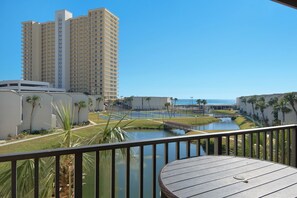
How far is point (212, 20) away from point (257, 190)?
2346 centimetres

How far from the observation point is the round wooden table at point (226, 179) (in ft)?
3.40

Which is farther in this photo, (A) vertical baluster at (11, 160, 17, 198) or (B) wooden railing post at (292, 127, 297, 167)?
(B) wooden railing post at (292, 127, 297, 167)

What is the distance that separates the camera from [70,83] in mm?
60000

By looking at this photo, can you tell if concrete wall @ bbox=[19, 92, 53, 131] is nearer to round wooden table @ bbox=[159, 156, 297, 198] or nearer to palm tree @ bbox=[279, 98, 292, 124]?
round wooden table @ bbox=[159, 156, 297, 198]

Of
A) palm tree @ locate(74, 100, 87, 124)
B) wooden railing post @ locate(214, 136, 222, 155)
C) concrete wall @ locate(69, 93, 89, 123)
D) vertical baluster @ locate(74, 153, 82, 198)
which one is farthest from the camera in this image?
concrete wall @ locate(69, 93, 89, 123)

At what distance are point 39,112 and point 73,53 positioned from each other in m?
42.8

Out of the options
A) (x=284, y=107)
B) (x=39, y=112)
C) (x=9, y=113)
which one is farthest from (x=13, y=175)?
(x=284, y=107)

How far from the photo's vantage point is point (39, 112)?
73.8ft

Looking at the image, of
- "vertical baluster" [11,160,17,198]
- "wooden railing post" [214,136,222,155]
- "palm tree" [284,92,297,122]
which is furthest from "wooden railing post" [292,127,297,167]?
"palm tree" [284,92,297,122]

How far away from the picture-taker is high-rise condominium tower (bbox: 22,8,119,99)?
58.6 meters

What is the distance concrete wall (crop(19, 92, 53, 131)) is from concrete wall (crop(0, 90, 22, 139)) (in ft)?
5.38

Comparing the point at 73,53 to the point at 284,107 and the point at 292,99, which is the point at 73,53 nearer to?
the point at 284,107

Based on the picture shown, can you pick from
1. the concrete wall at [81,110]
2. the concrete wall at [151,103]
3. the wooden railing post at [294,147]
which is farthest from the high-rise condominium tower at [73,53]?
the wooden railing post at [294,147]

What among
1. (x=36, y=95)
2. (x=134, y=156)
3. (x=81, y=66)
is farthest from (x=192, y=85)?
(x=134, y=156)
